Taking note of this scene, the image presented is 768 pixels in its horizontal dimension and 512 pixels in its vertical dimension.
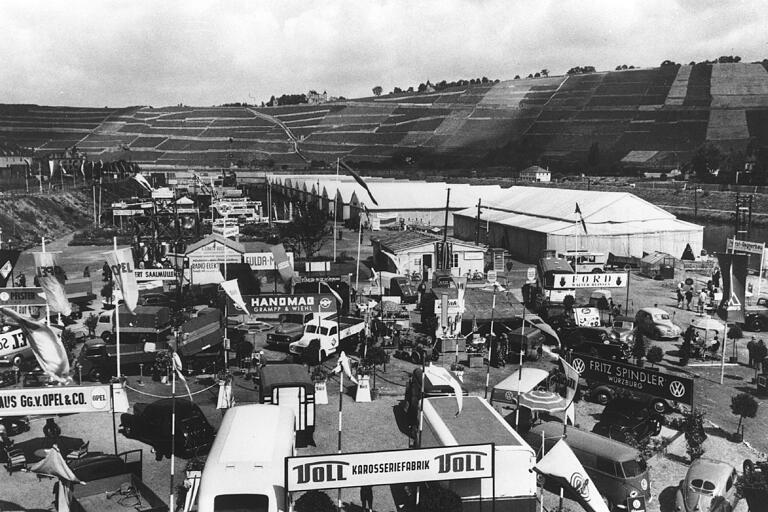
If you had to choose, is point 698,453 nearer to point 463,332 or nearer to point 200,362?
point 463,332

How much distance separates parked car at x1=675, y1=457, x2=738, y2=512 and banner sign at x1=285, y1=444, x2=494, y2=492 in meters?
5.18

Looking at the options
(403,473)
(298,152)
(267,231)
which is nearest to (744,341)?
(403,473)

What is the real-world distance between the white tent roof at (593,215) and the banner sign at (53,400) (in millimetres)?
39448

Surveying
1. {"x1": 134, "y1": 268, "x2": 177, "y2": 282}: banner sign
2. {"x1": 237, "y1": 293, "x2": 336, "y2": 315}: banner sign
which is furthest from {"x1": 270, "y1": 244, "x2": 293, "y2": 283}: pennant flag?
{"x1": 237, "y1": 293, "x2": 336, "y2": 315}: banner sign

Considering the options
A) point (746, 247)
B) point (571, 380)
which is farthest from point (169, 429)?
point (746, 247)

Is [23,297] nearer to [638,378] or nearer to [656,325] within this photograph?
[638,378]

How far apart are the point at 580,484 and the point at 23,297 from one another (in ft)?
65.8

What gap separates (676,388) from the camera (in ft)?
60.2

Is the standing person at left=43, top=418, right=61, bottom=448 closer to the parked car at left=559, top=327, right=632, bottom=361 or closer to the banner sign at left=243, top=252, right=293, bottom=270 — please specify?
the parked car at left=559, top=327, right=632, bottom=361

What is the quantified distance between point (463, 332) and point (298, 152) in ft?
530

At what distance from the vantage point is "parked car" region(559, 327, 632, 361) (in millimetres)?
26344

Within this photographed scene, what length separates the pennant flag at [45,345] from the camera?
15.6 m

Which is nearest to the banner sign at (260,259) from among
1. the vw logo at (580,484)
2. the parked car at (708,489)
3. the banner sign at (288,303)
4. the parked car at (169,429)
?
the banner sign at (288,303)

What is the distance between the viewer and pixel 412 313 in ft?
116
